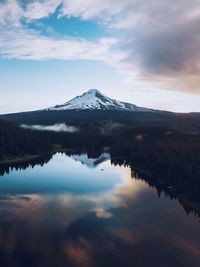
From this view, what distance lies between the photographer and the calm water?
55.8 m

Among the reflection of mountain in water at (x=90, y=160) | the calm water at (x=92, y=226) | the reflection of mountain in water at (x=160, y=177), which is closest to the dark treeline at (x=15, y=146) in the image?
the reflection of mountain in water at (x=160, y=177)

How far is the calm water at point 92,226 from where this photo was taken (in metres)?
55.8

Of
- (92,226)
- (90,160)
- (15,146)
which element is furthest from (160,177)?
(15,146)

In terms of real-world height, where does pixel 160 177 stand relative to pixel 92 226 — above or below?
above

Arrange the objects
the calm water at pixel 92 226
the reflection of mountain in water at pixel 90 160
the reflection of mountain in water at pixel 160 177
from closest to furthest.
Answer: the calm water at pixel 92 226 → the reflection of mountain in water at pixel 160 177 → the reflection of mountain in water at pixel 90 160

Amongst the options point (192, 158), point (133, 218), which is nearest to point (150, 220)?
point (133, 218)

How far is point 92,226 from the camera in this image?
7081 cm

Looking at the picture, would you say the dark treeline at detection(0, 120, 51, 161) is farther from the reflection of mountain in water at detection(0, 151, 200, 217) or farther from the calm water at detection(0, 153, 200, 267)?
the calm water at detection(0, 153, 200, 267)

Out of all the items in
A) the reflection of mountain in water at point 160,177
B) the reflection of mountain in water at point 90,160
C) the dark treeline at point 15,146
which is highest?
the dark treeline at point 15,146

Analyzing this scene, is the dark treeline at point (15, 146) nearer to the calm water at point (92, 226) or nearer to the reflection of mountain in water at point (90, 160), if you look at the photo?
the reflection of mountain in water at point (90, 160)

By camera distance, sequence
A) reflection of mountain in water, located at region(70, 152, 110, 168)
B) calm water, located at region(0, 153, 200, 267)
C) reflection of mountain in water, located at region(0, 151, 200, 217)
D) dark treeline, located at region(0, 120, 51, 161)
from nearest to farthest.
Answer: calm water, located at region(0, 153, 200, 267), reflection of mountain in water, located at region(0, 151, 200, 217), reflection of mountain in water, located at region(70, 152, 110, 168), dark treeline, located at region(0, 120, 51, 161)

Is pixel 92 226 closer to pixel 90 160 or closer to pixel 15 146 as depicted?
pixel 90 160

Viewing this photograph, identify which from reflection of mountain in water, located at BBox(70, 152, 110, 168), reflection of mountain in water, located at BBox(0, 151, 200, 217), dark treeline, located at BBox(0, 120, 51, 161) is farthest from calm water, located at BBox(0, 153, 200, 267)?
dark treeline, located at BBox(0, 120, 51, 161)

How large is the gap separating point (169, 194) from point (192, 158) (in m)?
20.2
